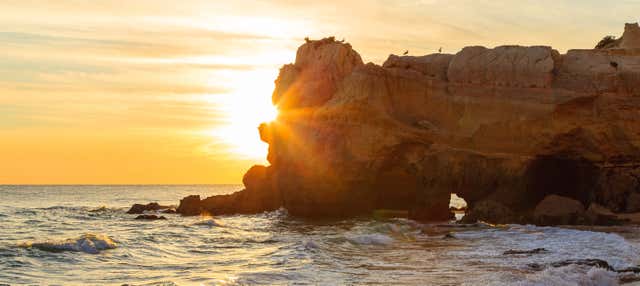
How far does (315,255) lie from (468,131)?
591 inches

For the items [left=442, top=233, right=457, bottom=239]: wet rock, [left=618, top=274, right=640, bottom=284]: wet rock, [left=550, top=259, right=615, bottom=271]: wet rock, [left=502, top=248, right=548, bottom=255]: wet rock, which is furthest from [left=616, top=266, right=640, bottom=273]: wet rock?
[left=442, top=233, right=457, bottom=239]: wet rock

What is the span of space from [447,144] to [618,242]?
44.0 feet

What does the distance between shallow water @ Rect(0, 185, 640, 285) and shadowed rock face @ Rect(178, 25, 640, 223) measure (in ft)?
15.1

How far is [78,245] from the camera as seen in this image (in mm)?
22078

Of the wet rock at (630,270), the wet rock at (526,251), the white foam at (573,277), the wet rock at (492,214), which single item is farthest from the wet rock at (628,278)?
the wet rock at (492,214)

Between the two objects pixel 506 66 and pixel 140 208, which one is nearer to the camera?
pixel 506 66

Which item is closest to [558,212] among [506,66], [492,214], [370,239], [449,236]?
[492,214]

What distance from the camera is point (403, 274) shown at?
16766 millimetres

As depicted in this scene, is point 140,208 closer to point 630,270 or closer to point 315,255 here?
point 315,255

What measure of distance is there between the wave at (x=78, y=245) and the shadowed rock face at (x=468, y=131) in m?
→ 15.2

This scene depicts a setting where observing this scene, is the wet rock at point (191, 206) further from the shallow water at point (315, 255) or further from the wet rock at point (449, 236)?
the wet rock at point (449, 236)

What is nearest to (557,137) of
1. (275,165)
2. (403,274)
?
(275,165)

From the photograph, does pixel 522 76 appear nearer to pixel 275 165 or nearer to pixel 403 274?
pixel 275 165

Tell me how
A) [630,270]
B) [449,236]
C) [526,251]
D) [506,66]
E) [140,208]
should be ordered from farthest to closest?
[140,208] → [506,66] → [449,236] → [526,251] → [630,270]
